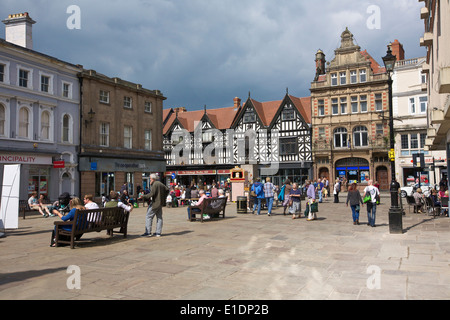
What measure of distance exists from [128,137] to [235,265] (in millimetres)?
24494

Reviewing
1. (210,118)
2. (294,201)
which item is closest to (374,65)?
(210,118)

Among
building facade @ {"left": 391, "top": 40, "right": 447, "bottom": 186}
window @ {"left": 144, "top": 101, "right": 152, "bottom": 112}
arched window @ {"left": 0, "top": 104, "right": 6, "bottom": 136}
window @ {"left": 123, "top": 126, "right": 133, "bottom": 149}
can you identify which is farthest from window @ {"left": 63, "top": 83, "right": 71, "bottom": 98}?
building facade @ {"left": 391, "top": 40, "right": 447, "bottom": 186}

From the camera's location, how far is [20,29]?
908 inches

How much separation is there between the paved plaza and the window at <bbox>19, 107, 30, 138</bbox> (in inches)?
481

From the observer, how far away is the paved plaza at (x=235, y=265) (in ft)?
16.3

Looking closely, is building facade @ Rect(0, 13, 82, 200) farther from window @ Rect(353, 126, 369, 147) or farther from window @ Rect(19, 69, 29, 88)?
window @ Rect(353, 126, 369, 147)

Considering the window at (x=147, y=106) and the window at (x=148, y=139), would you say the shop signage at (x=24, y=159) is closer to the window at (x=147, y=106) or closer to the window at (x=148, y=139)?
the window at (x=148, y=139)

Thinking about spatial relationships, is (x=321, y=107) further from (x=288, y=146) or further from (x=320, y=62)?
(x=320, y=62)

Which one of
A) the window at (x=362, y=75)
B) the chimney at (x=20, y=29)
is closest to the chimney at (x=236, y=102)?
the window at (x=362, y=75)

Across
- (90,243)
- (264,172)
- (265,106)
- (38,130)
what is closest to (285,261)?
(90,243)

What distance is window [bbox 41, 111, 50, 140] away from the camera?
73.6 ft
